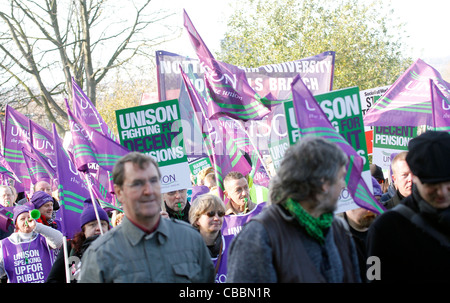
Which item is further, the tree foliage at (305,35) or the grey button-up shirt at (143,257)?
the tree foliage at (305,35)

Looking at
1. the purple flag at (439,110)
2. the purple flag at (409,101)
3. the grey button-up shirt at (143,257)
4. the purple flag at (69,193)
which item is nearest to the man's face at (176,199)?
the purple flag at (69,193)

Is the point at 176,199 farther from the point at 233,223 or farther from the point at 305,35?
the point at 305,35

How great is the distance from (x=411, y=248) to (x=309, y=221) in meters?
0.71

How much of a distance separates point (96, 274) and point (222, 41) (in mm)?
23095

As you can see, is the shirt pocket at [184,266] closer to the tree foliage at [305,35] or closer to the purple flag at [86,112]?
the purple flag at [86,112]

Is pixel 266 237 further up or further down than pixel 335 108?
further down

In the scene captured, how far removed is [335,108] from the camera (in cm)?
518

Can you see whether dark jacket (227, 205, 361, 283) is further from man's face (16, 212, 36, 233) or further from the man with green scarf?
man's face (16, 212, 36, 233)

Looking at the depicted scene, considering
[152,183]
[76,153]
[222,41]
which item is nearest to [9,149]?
[76,153]

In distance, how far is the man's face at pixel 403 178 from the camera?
5.71 meters

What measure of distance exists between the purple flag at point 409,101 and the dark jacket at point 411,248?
196 inches

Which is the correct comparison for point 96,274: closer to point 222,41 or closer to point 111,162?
point 111,162

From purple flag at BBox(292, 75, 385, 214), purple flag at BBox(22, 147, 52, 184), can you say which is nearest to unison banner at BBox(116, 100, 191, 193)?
purple flag at BBox(292, 75, 385, 214)

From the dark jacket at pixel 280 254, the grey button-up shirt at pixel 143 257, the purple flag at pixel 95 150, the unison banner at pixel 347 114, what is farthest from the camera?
the purple flag at pixel 95 150
